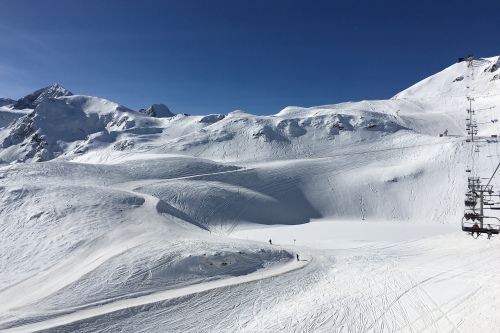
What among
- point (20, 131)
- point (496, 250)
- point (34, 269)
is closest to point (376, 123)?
point (496, 250)

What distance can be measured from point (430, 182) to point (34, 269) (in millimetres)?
62750

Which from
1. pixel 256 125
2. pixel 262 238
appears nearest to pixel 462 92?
pixel 256 125

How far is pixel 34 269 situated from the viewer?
88.1ft

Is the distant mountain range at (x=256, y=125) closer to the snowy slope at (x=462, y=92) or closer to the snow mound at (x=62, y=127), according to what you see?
the snowy slope at (x=462, y=92)

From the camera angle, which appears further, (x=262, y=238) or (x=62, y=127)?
(x=62, y=127)

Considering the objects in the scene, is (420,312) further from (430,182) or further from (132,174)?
(132,174)

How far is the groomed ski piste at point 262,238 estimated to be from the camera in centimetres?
2022

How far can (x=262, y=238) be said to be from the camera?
4597 centimetres

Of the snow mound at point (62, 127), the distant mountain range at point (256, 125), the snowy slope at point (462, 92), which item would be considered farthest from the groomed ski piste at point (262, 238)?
the snow mound at point (62, 127)

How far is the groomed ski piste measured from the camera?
2022cm

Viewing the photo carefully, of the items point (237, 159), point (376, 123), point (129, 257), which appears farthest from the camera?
point (376, 123)

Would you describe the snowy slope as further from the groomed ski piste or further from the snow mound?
the snow mound

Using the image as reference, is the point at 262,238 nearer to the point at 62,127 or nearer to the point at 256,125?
the point at 256,125

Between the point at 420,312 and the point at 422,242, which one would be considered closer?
the point at 420,312
